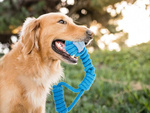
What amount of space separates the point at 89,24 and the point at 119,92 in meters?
7.91

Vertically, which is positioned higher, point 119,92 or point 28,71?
point 28,71

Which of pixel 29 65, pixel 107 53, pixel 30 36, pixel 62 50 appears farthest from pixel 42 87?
pixel 107 53

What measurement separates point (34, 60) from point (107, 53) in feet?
25.6

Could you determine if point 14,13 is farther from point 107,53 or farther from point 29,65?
point 29,65

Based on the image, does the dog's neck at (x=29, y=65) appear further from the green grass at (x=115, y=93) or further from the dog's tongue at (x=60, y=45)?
the green grass at (x=115, y=93)

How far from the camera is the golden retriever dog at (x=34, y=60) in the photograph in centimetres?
274

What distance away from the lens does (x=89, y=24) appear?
12859 mm

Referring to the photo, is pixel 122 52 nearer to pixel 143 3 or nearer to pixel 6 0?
pixel 143 3

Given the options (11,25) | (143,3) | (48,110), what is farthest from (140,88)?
(11,25)

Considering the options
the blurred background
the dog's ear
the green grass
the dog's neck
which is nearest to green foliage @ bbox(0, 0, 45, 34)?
the blurred background

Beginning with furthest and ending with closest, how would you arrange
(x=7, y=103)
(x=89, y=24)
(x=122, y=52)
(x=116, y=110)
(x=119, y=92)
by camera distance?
(x=89, y=24) < (x=122, y=52) < (x=119, y=92) < (x=116, y=110) < (x=7, y=103)

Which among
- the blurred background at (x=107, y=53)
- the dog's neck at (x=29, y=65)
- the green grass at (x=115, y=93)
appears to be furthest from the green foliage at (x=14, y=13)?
the dog's neck at (x=29, y=65)

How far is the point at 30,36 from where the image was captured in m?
2.97

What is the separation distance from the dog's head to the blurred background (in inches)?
20.2
